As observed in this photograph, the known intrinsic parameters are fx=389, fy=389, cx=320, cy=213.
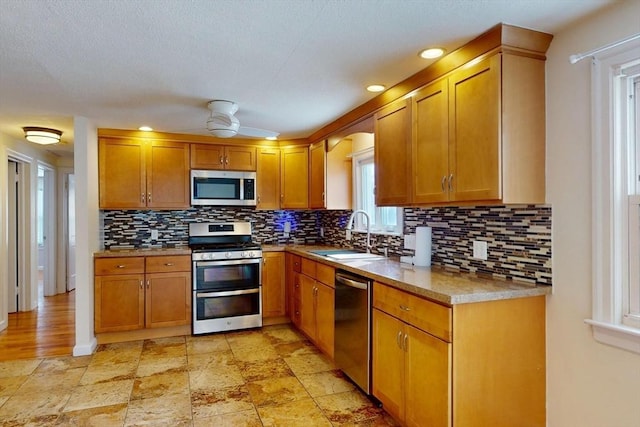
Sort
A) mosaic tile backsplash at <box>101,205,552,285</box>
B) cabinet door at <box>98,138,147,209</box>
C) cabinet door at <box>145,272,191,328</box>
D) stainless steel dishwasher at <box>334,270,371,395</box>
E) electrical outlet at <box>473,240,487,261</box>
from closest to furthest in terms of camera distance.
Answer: mosaic tile backsplash at <box>101,205,552,285</box> < electrical outlet at <box>473,240,487,261</box> < stainless steel dishwasher at <box>334,270,371,395</box> < cabinet door at <box>145,272,191,328</box> < cabinet door at <box>98,138,147,209</box>

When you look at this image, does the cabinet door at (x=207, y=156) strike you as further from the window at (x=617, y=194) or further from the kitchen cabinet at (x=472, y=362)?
the window at (x=617, y=194)

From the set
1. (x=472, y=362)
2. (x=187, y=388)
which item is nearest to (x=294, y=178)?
(x=187, y=388)

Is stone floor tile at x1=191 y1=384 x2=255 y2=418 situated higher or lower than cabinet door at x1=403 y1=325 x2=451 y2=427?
lower

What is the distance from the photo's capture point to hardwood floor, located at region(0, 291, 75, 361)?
139 inches

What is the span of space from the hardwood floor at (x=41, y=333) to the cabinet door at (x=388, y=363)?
283cm

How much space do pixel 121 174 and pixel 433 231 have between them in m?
3.15

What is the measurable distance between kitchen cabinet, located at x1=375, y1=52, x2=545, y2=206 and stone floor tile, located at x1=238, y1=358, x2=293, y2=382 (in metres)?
1.74

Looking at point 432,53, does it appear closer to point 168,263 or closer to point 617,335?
point 617,335

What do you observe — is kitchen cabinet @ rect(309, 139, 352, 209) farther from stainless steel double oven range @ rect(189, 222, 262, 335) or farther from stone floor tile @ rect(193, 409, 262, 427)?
stone floor tile @ rect(193, 409, 262, 427)

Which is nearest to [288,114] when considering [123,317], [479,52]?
[479,52]

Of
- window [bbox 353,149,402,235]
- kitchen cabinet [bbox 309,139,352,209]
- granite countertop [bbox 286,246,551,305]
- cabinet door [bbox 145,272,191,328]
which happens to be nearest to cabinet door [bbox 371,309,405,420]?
granite countertop [bbox 286,246,551,305]

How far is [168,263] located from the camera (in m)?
3.91

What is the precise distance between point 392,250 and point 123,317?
→ 2.66 m

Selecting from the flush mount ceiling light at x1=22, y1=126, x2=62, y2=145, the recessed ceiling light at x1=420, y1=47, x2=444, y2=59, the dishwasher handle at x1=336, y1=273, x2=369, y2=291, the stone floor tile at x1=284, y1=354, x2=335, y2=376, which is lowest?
the stone floor tile at x1=284, y1=354, x2=335, y2=376
